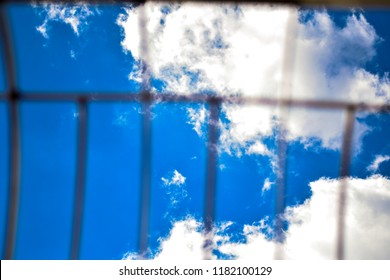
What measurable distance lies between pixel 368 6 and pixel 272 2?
61 centimetres

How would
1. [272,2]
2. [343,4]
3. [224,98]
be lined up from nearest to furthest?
[272,2] < [343,4] < [224,98]

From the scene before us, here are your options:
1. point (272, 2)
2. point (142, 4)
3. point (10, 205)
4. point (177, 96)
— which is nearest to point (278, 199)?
point (177, 96)

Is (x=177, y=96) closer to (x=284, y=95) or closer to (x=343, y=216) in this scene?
(x=284, y=95)

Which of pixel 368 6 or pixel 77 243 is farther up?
pixel 368 6

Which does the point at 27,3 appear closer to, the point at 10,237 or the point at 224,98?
the point at 224,98

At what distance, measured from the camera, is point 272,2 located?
2.11 meters

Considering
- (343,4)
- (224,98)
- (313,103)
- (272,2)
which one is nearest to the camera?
(272,2)

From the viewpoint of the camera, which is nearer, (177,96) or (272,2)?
(272,2)

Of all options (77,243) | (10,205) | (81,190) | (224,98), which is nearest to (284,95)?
(224,98)

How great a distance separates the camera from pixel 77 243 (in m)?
2.71

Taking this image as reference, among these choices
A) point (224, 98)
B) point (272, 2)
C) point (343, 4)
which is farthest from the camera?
point (224, 98)

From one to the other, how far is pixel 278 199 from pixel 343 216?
575mm

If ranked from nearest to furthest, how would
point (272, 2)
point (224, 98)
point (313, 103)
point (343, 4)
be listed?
point (272, 2)
point (343, 4)
point (313, 103)
point (224, 98)

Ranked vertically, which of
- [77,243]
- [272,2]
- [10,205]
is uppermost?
[272,2]
